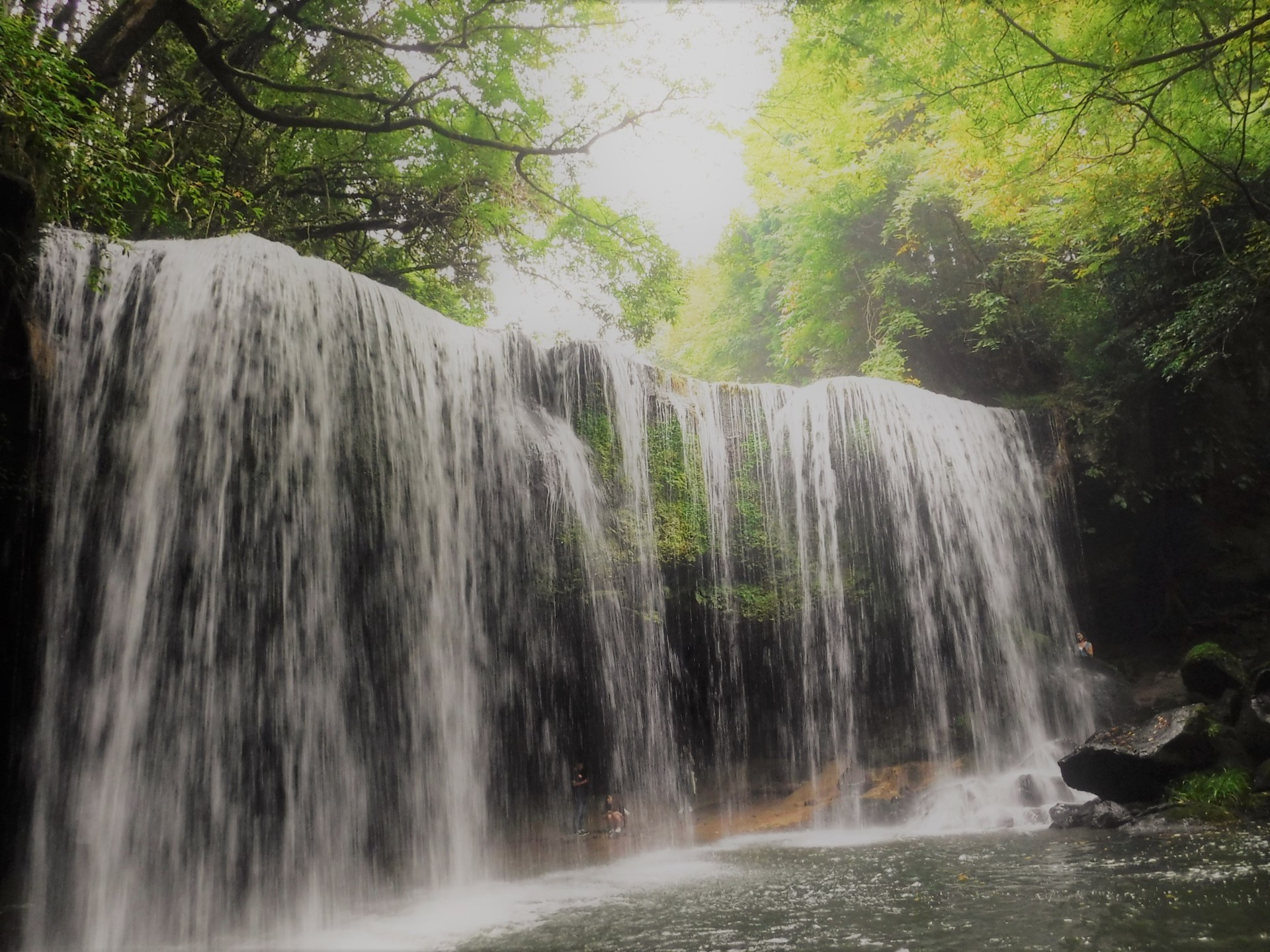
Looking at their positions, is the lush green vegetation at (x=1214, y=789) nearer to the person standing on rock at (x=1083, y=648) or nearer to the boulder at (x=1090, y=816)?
the boulder at (x=1090, y=816)

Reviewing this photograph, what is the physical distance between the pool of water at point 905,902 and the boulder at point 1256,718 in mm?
2136

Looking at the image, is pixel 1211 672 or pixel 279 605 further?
pixel 1211 672

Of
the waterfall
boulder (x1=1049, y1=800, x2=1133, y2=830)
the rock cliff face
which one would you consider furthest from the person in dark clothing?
the rock cliff face

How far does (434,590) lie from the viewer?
28.0 feet

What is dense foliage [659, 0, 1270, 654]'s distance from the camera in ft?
25.8

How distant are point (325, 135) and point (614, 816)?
10931mm

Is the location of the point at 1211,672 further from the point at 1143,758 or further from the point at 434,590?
the point at 434,590

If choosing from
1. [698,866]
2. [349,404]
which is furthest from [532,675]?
[349,404]

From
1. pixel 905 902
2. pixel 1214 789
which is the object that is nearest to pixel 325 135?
pixel 905 902

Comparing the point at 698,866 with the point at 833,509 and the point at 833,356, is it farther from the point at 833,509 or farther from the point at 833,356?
the point at 833,356

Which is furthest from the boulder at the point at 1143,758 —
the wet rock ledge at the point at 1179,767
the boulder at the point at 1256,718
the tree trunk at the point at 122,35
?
the tree trunk at the point at 122,35

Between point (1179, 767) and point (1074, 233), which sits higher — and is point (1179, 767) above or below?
below

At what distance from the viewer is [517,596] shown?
30.7 ft

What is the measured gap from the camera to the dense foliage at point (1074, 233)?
7852mm
